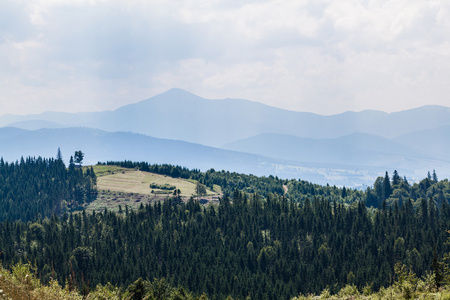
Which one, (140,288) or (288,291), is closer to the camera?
(140,288)

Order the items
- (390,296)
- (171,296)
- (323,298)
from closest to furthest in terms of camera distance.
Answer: (390,296)
(323,298)
(171,296)

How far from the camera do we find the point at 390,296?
216ft

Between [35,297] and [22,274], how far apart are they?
591 centimetres

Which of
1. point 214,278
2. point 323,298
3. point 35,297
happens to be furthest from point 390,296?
point 214,278

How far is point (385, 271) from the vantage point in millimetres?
198250

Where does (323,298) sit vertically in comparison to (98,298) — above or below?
below

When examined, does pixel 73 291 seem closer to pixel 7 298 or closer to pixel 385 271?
pixel 7 298

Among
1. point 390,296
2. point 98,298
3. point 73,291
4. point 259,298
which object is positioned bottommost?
point 259,298

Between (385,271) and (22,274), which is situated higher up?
(22,274)

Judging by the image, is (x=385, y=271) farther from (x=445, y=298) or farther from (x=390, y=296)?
(x=445, y=298)

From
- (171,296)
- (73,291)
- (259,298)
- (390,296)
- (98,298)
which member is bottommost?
(259,298)

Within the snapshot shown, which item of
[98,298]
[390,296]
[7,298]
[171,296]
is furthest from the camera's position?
[171,296]

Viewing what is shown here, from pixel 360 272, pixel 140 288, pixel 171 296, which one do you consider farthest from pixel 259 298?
pixel 140 288

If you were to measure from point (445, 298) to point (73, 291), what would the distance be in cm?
3945
